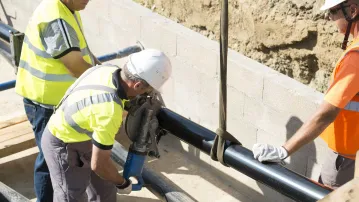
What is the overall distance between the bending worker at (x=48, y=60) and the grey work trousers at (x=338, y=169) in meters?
1.73

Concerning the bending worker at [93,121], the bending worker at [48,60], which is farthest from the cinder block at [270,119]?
the bending worker at [48,60]

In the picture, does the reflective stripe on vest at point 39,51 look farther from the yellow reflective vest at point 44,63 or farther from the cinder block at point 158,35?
the cinder block at point 158,35

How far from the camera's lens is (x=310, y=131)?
9.49 feet

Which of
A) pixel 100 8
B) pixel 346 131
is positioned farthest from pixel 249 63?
pixel 100 8

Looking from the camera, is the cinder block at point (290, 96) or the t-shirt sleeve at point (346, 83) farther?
the cinder block at point (290, 96)

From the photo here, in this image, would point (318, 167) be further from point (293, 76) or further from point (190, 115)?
point (190, 115)

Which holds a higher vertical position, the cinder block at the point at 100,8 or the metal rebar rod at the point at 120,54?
the cinder block at the point at 100,8

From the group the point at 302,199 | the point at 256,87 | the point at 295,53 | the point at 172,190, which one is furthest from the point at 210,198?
the point at 302,199

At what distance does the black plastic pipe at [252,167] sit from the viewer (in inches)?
108

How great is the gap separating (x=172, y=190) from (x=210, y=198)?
2.64 feet

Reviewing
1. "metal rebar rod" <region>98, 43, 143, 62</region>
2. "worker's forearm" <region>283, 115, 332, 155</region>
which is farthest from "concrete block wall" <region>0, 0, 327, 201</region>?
"worker's forearm" <region>283, 115, 332, 155</region>

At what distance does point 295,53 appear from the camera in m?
4.23

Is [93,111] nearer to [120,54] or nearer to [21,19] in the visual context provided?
[120,54]

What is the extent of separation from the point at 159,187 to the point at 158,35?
1.63m
